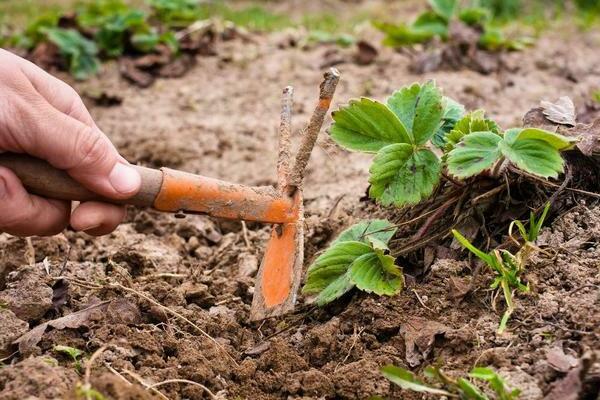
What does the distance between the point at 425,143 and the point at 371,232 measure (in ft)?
0.93

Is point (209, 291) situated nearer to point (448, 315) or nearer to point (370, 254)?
point (370, 254)

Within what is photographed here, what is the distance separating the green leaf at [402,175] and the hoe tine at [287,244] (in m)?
0.21

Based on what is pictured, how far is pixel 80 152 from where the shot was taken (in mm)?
2100

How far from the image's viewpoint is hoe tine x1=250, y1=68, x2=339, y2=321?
222cm

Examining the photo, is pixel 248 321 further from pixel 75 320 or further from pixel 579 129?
pixel 579 129

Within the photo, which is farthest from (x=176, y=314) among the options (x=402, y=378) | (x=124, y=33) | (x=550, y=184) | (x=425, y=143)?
(x=124, y=33)

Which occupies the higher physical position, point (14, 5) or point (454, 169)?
point (454, 169)

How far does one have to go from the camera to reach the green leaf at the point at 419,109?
2270 millimetres

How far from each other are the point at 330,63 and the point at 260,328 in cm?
285

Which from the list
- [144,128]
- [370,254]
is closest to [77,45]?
[144,128]

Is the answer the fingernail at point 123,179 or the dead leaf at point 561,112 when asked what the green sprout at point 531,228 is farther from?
the fingernail at point 123,179

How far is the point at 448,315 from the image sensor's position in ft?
6.89

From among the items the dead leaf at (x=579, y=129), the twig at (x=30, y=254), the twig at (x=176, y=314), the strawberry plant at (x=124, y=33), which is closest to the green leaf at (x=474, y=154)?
the dead leaf at (x=579, y=129)

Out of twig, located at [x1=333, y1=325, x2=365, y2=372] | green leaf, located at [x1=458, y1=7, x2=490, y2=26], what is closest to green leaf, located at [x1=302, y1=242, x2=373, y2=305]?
twig, located at [x1=333, y1=325, x2=365, y2=372]
